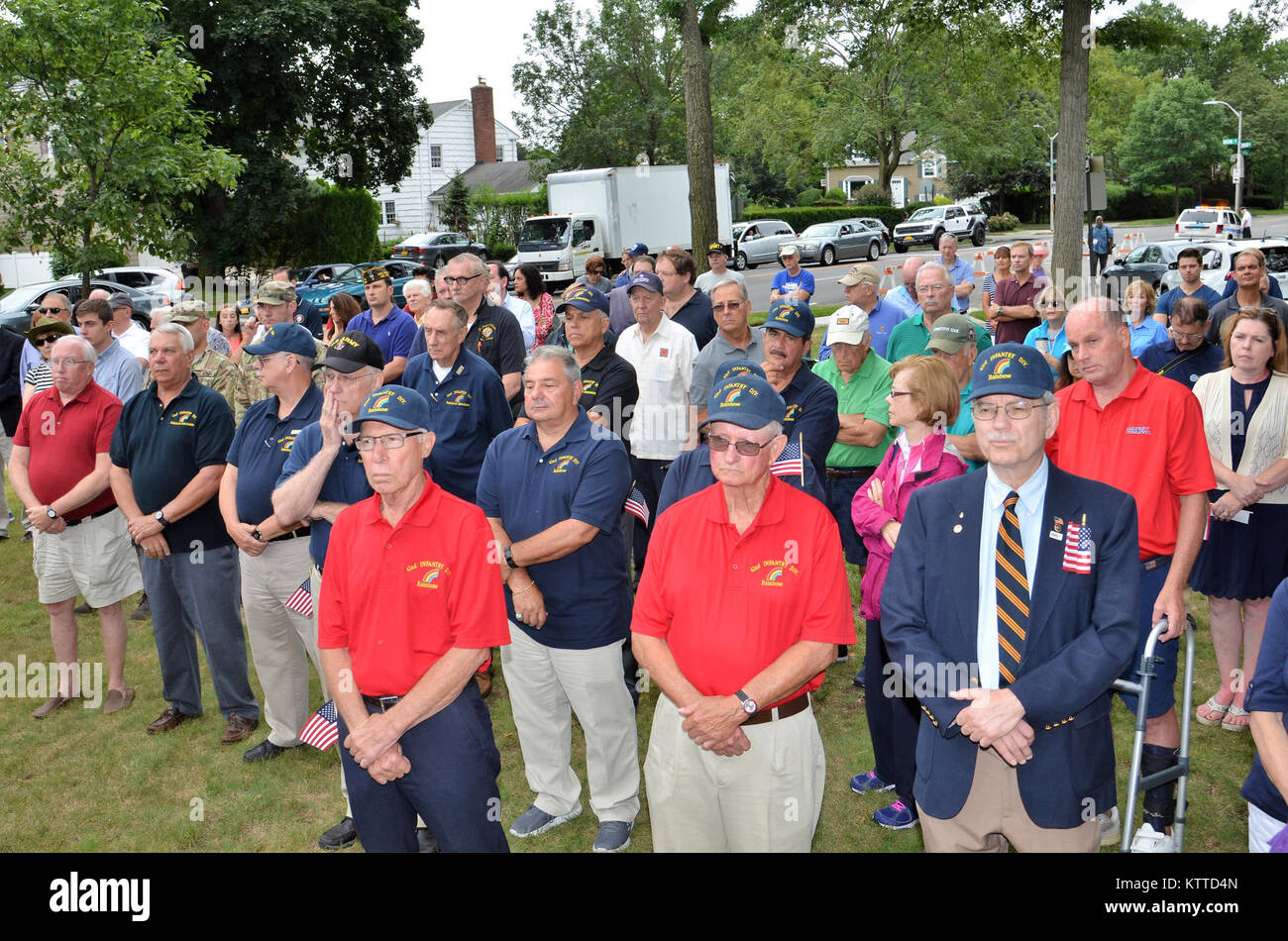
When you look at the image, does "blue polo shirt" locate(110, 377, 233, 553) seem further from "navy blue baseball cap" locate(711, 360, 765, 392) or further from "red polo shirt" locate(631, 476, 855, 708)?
"red polo shirt" locate(631, 476, 855, 708)

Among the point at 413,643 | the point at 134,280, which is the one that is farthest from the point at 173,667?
the point at 134,280

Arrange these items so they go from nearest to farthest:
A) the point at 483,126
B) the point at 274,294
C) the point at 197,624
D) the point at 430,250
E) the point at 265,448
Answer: the point at 265,448, the point at 197,624, the point at 274,294, the point at 430,250, the point at 483,126

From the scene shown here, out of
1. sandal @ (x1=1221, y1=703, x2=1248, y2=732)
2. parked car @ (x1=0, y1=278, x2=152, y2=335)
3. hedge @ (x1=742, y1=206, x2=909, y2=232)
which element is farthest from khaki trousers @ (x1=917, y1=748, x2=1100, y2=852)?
hedge @ (x1=742, y1=206, x2=909, y2=232)

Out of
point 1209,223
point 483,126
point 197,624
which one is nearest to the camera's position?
point 197,624

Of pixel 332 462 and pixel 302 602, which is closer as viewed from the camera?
pixel 332 462

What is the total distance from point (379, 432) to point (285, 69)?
104ft

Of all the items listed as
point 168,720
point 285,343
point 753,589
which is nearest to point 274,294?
point 285,343

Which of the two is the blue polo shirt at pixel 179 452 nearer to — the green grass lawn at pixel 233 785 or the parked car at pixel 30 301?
the green grass lawn at pixel 233 785

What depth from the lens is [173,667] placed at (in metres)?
6.67

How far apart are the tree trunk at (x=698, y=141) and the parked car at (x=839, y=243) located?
66.5 feet

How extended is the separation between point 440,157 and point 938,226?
33.6 meters

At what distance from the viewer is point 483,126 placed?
220ft

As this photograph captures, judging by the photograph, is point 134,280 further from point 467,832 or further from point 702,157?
point 467,832

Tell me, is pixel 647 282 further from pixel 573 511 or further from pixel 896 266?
pixel 896 266
